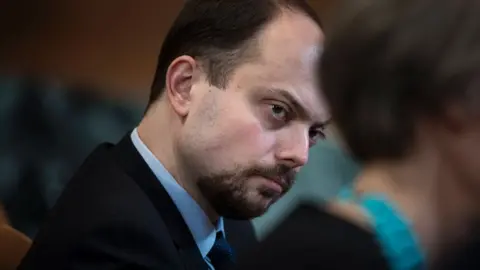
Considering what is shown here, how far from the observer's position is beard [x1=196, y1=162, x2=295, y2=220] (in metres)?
1.01

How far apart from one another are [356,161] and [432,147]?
64mm

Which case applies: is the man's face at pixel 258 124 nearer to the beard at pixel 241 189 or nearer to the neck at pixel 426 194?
the beard at pixel 241 189

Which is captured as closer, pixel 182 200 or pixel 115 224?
pixel 115 224

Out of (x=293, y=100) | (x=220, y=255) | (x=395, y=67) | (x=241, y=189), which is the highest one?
(x=395, y=67)

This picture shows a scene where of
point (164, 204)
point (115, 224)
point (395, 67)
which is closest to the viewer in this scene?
point (395, 67)

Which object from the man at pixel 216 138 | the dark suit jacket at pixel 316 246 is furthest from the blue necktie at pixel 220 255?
the dark suit jacket at pixel 316 246

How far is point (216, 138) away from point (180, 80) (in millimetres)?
98

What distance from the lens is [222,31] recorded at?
105 centimetres

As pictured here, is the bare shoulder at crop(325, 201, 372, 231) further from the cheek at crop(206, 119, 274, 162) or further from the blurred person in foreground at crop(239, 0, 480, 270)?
the cheek at crop(206, 119, 274, 162)

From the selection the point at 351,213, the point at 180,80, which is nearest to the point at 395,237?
the point at 351,213

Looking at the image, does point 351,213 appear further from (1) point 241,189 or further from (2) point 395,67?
(1) point 241,189

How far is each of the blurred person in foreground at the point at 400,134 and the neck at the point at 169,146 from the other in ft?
1.38

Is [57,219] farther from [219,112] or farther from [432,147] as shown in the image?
[432,147]

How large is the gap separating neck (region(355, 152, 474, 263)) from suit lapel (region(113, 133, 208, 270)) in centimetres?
42
